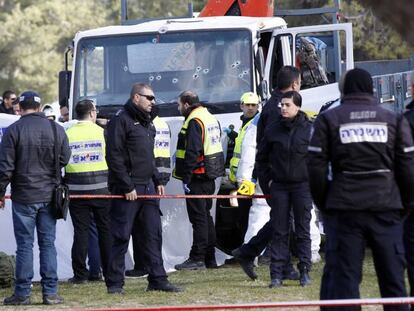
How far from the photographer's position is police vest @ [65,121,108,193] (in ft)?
35.6

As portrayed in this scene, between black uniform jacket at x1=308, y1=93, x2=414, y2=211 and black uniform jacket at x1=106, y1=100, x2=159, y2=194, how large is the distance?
3.28 m

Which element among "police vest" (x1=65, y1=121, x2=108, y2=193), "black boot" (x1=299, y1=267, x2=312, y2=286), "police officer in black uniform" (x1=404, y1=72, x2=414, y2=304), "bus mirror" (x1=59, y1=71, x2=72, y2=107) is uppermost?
"bus mirror" (x1=59, y1=71, x2=72, y2=107)

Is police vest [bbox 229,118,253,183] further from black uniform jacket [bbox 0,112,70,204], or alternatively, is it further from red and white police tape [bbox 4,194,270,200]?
black uniform jacket [bbox 0,112,70,204]

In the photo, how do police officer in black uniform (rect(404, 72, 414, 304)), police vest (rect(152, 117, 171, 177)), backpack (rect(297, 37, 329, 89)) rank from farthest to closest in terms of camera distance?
backpack (rect(297, 37, 329, 89)), police vest (rect(152, 117, 171, 177)), police officer in black uniform (rect(404, 72, 414, 304))

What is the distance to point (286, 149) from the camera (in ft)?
31.4

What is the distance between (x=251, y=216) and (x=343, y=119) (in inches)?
205

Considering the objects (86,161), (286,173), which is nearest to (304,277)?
(286,173)

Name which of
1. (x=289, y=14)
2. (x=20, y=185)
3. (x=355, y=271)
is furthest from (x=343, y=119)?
(x=289, y=14)

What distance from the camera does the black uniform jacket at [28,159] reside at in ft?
31.1

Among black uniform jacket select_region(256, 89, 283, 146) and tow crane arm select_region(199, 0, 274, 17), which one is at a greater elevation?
tow crane arm select_region(199, 0, 274, 17)

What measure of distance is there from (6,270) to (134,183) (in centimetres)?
196

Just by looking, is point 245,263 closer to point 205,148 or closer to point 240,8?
point 205,148

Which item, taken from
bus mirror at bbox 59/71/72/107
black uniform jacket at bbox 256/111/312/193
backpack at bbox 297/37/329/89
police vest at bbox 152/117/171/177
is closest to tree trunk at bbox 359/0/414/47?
black uniform jacket at bbox 256/111/312/193

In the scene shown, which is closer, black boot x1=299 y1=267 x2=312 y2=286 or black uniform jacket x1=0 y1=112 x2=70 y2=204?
black uniform jacket x1=0 y1=112 x2=70 y2=204
